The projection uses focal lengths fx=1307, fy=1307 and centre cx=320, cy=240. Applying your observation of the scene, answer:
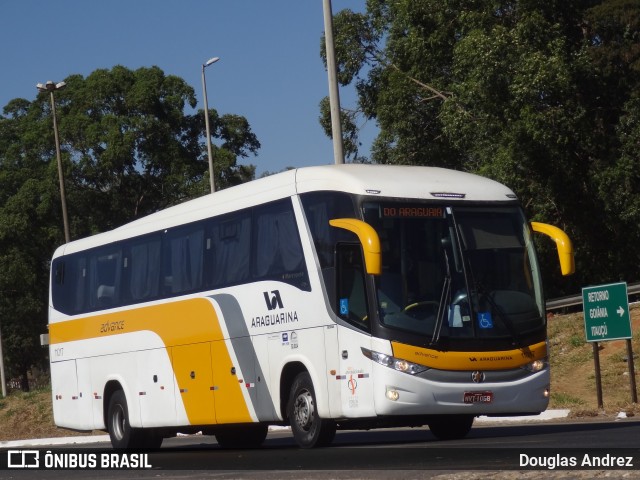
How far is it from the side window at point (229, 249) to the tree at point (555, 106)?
1676 centimetres

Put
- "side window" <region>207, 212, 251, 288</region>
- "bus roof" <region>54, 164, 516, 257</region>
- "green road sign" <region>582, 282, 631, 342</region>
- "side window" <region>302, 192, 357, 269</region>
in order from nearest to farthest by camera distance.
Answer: "side window" <region>302, 192, 357, 269</region>, "bus roof" <region>54, 164, 516, 257</region>, "side window" <region>207, 212, 251, 288</region>, "green road sign" <region>582, 282, 631, 342</region>

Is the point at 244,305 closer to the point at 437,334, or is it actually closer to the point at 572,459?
the point at 437,334

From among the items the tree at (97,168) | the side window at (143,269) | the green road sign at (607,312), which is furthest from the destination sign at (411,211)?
the tree at (97,168)

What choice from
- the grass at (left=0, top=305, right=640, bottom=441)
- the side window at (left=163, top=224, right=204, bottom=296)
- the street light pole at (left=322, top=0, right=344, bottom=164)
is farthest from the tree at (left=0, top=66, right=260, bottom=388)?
the side window at (left=163, top=224, right=204, bottom=296)

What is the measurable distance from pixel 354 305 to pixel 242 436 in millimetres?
5613

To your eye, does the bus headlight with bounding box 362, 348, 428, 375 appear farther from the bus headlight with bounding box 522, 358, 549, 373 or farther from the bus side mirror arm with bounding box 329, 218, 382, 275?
the bus headlight with bounding box 522, 358, 549, 373

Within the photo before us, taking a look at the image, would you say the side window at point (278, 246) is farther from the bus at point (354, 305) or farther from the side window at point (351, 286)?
the side window at point (351, 286)

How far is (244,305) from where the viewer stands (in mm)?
17844

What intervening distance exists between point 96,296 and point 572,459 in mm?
12221

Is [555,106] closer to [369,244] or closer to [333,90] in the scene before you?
[333,90]

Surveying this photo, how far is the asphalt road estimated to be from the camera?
436 inches

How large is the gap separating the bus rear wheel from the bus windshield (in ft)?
23.9

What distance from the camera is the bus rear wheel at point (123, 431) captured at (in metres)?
21.1

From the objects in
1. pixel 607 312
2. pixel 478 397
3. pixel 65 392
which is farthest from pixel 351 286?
pixel 65 392
